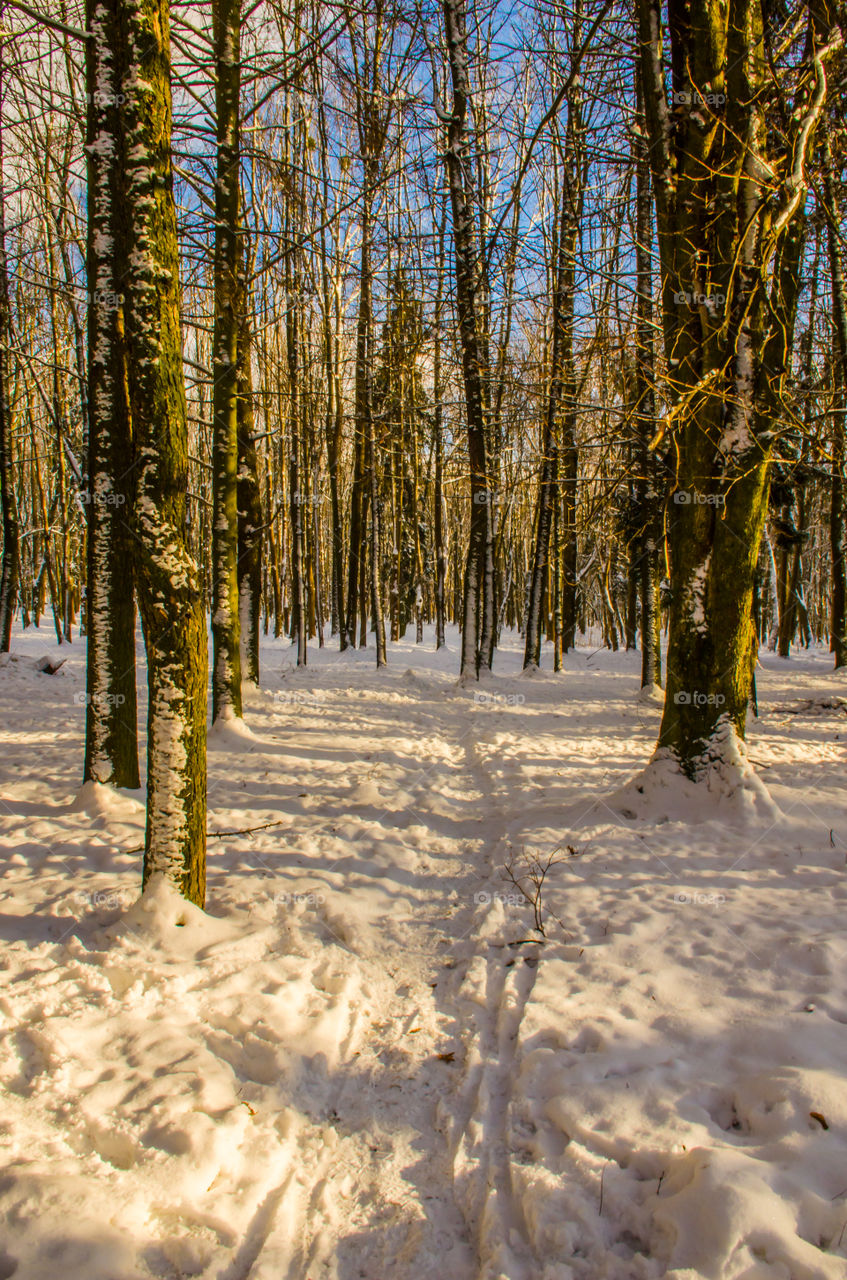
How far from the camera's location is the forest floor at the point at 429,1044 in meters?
1.93

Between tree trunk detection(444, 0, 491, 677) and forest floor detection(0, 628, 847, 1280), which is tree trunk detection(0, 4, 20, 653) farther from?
forest floor detection(0, 628, 847, 1280)

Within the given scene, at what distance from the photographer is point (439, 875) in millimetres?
4719

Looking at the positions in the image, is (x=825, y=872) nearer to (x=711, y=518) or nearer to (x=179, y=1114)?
(x=711, y=518)

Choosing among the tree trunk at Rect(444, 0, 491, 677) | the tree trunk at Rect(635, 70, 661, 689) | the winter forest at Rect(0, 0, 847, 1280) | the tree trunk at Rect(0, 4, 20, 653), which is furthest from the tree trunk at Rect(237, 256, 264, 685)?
the tree trunk at Rect(0, 4, 20, 653)

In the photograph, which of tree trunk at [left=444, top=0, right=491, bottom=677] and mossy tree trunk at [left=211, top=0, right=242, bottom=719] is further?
tree trunk at [left=444, top=0, right=491, bottom=677]

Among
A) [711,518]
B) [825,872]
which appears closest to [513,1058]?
[825,872]

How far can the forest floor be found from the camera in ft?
6.34

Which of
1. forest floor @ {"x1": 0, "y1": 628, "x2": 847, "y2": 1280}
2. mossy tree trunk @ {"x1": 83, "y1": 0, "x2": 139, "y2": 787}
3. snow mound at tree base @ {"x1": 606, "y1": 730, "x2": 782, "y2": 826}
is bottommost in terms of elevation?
forest floor @ {"x1": 0, "y1": 628, "x2": 847, "y2": 1280}

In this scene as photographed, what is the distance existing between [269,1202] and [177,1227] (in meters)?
0.29

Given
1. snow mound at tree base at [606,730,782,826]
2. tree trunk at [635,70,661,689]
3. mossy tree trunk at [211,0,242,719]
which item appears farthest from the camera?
tree trunk at [635,70,661,689]

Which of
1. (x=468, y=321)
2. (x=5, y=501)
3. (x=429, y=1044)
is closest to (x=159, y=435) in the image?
(x=429, y=1044)

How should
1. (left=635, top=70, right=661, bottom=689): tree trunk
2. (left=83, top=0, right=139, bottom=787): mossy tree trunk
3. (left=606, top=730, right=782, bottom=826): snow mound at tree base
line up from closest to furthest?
(left=83, top=0, right=139, bottom=787): mossy tree trunk → (left=606, top=730, right=782, bottom=826): snow mound at tree base → (left=635, top=70, right=661, bottom=689): tree trunk

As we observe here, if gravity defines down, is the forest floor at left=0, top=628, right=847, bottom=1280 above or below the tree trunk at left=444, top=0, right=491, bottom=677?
below

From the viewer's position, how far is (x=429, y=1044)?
115 inches
